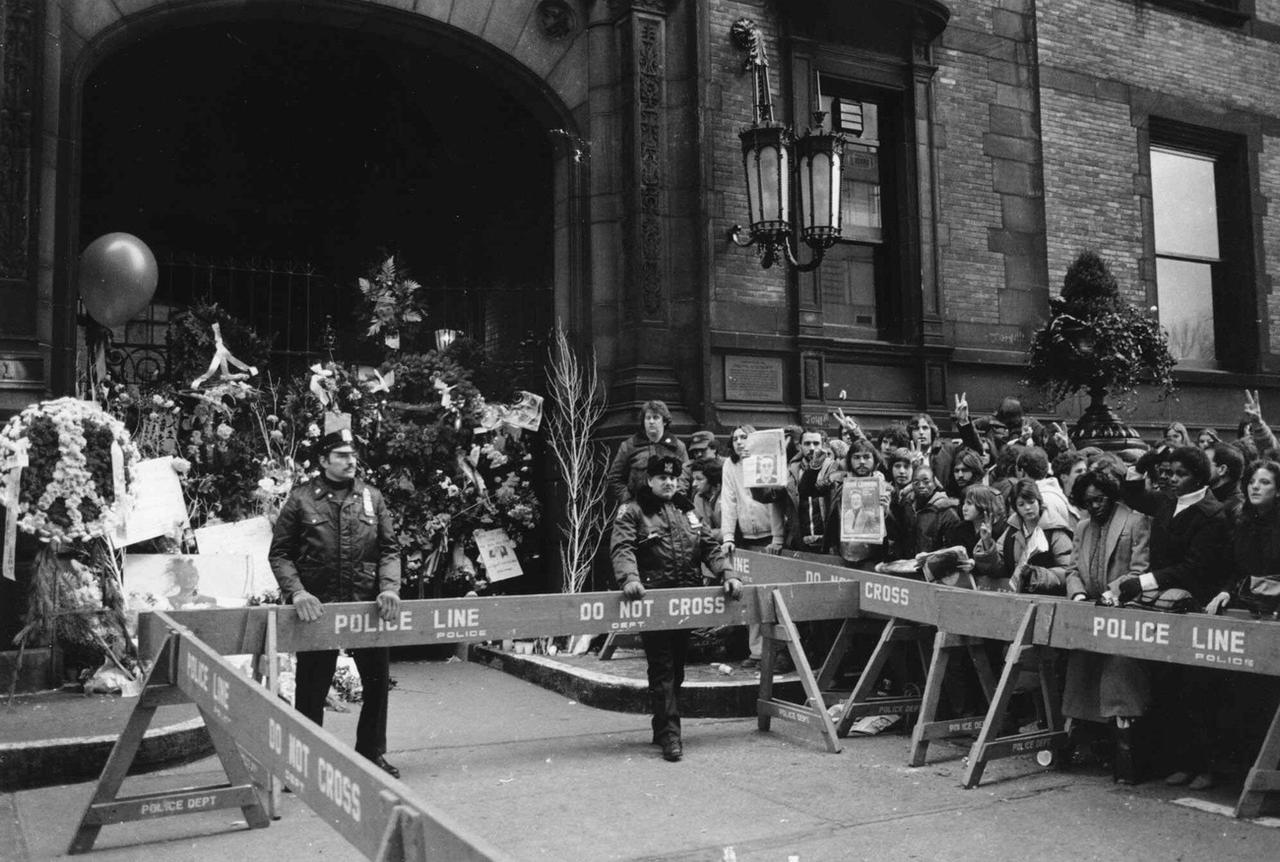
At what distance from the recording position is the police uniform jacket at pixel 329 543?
21.7 feet

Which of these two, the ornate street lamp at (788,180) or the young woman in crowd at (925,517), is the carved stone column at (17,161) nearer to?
the ornate street lamp at (788,180)

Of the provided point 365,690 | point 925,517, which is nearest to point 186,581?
point 365,690

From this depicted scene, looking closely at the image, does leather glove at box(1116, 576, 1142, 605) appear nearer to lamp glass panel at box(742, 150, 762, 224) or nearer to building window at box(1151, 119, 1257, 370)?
lamp glass panel at box(742, 150, 762, 224)

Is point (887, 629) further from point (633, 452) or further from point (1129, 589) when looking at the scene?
point (633, 452)

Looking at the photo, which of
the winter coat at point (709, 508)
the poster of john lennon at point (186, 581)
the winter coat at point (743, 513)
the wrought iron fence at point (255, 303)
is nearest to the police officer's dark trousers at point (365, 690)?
the poster of john lennon at point (186, 581)

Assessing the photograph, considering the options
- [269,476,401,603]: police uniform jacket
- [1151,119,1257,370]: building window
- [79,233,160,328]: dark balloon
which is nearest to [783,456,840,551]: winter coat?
[269,476,401,603]: police uniform jacket

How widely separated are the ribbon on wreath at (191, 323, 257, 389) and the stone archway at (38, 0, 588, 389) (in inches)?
55.5

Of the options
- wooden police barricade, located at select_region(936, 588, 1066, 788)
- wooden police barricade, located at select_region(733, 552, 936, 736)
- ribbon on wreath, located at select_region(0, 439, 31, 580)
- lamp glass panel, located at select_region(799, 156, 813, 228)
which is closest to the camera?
wooden police barricade, located at select_region(936, 588, 1066, 788)

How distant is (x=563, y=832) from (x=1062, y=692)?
133 inches

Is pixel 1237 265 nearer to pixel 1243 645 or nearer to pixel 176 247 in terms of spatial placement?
pixel 1243 645

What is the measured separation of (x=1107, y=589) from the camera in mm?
6961

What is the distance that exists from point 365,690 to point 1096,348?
894 centimetres

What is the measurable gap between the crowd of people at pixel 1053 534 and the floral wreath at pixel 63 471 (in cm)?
374

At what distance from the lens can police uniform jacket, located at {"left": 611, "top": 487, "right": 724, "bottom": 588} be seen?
761 cm
